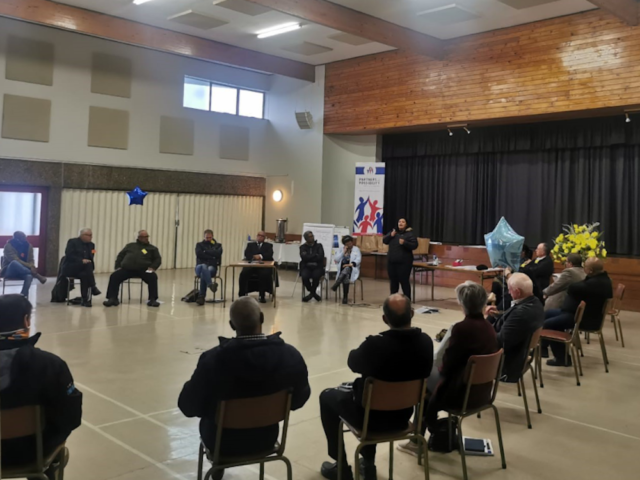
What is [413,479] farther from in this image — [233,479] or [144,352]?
[144,352]

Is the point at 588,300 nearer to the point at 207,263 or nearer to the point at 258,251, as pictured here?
the point at 258,251

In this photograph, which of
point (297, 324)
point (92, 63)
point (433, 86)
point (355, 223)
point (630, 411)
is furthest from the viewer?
point (355, 223)

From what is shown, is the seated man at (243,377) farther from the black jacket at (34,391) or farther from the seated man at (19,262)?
the seated man at (19,262)

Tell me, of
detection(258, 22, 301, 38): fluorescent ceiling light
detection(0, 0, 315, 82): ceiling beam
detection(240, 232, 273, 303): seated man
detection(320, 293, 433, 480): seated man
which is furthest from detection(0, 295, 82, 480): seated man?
detection(258, 22, 301, 38): fluorescent ceiling light

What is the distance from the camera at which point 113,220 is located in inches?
494

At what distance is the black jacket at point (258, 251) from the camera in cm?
945

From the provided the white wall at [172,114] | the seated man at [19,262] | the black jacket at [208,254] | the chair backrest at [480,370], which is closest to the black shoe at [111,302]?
the seated man at [19,262]

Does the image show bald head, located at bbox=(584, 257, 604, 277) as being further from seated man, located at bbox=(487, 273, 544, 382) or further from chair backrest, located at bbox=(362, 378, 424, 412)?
chair backrest, located at bbox=(362, 378, 424, 412)

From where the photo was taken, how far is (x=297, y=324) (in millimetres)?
7500

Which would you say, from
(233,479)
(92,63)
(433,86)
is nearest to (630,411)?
(233,479)

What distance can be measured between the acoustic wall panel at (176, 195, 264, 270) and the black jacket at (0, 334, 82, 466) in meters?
11.5

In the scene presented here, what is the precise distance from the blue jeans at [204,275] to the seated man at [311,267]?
1508 mm

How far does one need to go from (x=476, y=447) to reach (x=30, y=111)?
10625 millimetres

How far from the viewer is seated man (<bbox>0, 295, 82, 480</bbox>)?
7.40 ft
